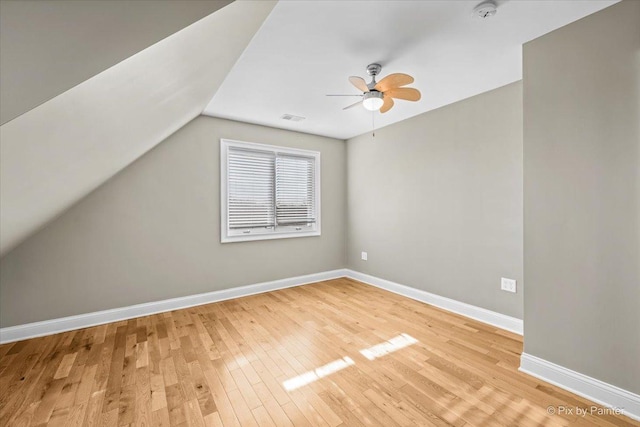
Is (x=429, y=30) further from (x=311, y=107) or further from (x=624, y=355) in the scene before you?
(x=624, y=355)

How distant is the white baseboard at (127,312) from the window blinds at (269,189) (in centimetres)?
89

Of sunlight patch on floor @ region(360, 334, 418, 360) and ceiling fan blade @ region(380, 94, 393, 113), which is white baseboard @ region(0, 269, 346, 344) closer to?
sunlight patch on floor @ region(360, 334, 418, 360)

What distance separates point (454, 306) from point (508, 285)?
0.67 metres

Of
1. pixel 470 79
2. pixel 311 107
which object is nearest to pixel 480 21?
pixel 470 79

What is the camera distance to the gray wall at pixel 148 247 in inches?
107

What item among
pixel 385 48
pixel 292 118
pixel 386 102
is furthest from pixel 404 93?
pixel 292 118

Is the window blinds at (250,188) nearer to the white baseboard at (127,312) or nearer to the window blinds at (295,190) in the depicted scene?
the window blinds at (295,190)

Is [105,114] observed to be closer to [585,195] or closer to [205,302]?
[205,302]

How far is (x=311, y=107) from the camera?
3.28 m

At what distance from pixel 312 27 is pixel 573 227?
2258mm

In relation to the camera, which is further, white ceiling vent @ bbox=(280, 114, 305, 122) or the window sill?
the window sill

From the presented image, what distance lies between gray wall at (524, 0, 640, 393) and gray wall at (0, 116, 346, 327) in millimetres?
3112

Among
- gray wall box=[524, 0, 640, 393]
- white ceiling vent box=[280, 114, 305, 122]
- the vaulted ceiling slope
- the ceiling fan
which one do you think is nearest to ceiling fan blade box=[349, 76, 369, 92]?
the ceiling fan

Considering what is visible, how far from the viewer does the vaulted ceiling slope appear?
1080mm
